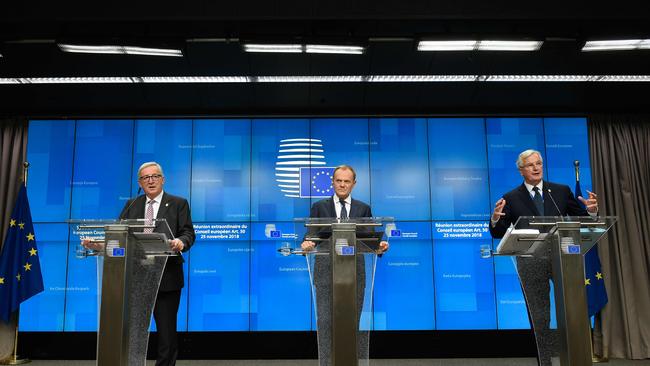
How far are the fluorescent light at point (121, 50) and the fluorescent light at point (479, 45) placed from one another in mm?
2421

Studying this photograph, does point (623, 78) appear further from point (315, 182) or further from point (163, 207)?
point (163, 207)

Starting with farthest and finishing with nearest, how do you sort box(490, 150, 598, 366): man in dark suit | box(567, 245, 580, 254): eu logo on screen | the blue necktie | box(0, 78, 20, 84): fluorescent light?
box(0, 78, 20, 84): fluorescent light, the blue necktie, box(490, 150, 598, 366): man in dark suit, box(567, 245, 580, 254): eu logo on screen

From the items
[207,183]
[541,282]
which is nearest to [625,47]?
[541,282]

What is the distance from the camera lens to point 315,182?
6684 mm

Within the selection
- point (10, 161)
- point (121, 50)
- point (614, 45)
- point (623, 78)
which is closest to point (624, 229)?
point (623, 78)

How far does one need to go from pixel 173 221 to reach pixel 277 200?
3.11 m

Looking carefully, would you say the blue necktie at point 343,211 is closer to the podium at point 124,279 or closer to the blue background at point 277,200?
the podium at point 124,279

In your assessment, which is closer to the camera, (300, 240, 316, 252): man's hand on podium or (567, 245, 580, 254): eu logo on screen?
(567, 245, 580, 254): eu logo on screen

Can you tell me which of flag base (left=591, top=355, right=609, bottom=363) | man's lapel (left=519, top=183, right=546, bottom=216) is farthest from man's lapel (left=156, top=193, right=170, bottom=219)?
flag base (left=591, top=355, right=609, bottom=363)

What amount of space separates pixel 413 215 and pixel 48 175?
457 centimetres

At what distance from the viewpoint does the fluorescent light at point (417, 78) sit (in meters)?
5.95

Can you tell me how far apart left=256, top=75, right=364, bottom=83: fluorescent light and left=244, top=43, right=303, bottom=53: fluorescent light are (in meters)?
0.74

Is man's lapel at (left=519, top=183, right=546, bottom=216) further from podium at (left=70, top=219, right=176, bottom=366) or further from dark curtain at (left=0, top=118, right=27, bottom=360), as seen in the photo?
dark curtain at (left=0, top=118, right=27, bottom=360)

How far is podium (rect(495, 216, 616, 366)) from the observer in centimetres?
236
